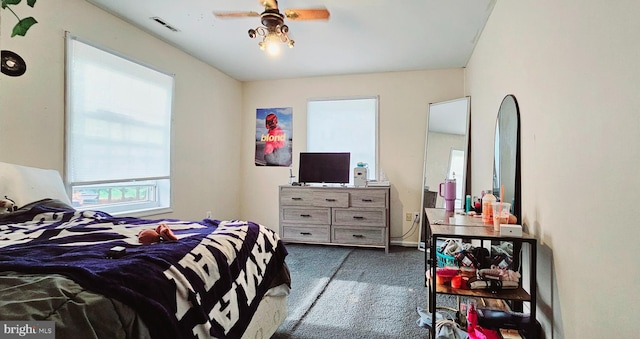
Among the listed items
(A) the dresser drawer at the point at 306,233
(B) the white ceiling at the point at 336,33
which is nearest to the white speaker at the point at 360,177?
(A) the dresser drawer at the point at 306,233

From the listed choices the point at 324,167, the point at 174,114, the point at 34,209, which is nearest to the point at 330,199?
the point at 324,167

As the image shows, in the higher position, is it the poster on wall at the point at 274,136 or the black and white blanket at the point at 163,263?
the poster on wall at the point at 274,136

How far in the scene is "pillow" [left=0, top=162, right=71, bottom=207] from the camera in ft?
5.87

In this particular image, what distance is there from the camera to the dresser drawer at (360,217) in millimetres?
3801

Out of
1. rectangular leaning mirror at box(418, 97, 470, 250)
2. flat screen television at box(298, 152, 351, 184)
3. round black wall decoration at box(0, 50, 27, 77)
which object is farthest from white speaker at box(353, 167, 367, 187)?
round black wall decoration at box(0, 50, 27, 77)

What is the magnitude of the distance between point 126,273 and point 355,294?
1903 mm

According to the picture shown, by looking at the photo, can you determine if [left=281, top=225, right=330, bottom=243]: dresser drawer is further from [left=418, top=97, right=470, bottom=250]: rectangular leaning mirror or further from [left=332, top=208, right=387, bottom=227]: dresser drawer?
[left=418, top=97, right=470, bottom=250]: rectangular leaning mirror

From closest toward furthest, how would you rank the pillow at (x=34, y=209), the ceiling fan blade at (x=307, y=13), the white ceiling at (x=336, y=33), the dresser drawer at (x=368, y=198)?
the pillow at (x=34, y=209) < the ceiling fan blade at (x=307, y=13) < the white ceiling at (x=336, y=33) < the dresser drawer at (x=368, y=198)

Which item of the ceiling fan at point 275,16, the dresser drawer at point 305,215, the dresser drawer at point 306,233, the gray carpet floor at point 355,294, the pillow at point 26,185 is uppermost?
the ceiling fan at point 275,16

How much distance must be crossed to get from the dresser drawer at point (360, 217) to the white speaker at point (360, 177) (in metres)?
0.35

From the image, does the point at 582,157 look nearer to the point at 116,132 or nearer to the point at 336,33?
the point at 336,33

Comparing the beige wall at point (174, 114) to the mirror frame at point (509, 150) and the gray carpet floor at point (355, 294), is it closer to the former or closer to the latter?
the gray carpet floor at point (355, 294)

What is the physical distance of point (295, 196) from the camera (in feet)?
13.3

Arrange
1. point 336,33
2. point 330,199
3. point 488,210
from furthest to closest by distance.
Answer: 1. point 330,199
2. point 336,33
3. point 488,210
